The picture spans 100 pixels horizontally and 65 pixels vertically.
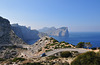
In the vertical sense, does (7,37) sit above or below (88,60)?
below

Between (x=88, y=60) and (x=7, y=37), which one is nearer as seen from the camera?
(x=88, y=60)

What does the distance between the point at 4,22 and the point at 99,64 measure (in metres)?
159

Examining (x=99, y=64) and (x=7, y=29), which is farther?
(x=7, y=29)

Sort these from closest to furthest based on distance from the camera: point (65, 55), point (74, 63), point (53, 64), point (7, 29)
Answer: point (74, 63)
point (53, 64)
point (65, 55)
point (7, 29)

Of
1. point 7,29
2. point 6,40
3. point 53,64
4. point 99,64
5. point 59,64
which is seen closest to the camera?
point 99,64

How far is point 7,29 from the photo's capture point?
458ft

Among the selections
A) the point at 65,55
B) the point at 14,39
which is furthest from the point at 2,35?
the point at 65,55

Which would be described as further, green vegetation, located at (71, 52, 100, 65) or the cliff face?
the cliff face

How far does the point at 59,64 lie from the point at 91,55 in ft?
26.2


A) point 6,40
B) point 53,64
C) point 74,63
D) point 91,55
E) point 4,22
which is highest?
point 4,22

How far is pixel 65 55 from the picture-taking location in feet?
107

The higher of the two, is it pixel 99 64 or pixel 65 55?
pixel 99 64

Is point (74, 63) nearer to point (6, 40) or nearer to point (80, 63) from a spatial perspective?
point (80, 63)

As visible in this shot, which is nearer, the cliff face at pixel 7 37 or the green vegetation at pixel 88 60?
the green vegetation at pixel 88 60
